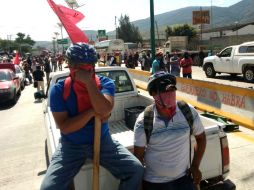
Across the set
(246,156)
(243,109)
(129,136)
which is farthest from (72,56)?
(243,109)

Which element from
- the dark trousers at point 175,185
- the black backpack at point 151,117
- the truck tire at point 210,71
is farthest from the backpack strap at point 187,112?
the truck tire at point 210,71

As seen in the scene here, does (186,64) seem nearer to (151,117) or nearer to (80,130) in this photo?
(151,117)

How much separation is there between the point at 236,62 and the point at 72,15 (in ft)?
50.6

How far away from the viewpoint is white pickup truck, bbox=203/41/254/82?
57.1 ft

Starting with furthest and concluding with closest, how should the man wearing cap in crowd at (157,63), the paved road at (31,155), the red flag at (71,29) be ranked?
the man wearing cap in crowd at (157,63), the paved road at (31,155), the red flag at (71,29)

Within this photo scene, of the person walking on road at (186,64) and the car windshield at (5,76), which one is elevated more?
the person walking on road at (186,64)

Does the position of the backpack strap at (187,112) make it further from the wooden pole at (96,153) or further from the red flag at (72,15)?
the red flag at (72,15)

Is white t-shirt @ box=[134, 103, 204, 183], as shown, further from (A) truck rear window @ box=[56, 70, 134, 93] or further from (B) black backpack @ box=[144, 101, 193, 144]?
(A) truck rear window @ box=[56, 70, 134, 93]

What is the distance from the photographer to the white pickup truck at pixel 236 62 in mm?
17406

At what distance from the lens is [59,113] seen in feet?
9.55

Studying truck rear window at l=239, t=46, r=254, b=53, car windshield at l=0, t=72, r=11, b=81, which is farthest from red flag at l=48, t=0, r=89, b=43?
truck rear window at l=239, t=46, r=254, b=53

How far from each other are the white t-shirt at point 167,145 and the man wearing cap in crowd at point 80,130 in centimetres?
16

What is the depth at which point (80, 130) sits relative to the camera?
2.98 metres

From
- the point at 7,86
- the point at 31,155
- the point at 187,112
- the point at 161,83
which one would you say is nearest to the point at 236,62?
the point at 7,86
